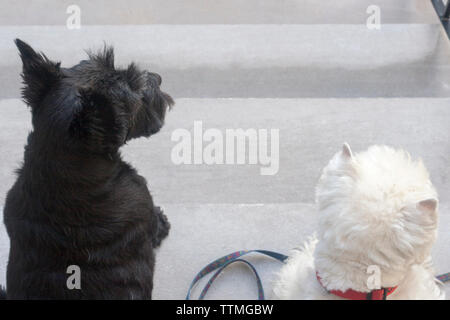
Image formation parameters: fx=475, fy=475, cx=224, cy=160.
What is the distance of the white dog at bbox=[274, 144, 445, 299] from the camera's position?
1.33 meters

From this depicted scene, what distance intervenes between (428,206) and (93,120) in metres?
0.96

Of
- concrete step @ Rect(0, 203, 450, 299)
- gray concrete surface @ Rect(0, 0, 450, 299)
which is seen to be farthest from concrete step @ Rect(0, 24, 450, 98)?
concrete step @ Rect(0, 203, 450, 299)

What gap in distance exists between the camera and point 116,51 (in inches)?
133

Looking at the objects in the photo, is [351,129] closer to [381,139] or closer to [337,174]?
[381,139]

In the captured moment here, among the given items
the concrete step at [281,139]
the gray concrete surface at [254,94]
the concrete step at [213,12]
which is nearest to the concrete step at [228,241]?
the gray concrete surface at [254,94]

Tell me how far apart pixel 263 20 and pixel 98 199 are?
Answer: 2626 mm

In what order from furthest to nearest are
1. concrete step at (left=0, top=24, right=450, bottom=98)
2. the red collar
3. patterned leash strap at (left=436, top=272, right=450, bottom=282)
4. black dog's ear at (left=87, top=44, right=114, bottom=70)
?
1. concrete step at (left=0, top=24, right=450, bottom=98)
2. patterned leash strap at (left=436, top=272, right=450, bottom=282)
3. black dog's ear at (left=87, top=44, right=114, bottom=70)
4. the red collar

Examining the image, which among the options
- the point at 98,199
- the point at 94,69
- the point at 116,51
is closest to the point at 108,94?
the point at 94,69

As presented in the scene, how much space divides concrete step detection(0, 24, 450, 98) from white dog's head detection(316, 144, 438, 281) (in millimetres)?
1685

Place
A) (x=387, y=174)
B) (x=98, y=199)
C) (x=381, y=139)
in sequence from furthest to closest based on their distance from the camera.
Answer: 1. (x=381, y=139)
2. (x=98, y=199)
3. (x=387, y=174)

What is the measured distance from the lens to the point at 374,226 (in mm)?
1344

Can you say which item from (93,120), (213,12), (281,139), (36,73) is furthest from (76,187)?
(213,12)

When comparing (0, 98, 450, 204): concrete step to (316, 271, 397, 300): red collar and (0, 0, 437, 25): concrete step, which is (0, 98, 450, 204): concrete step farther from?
(0, 0, 437, 25): concrete step

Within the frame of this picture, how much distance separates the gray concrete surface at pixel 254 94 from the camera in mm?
2259
